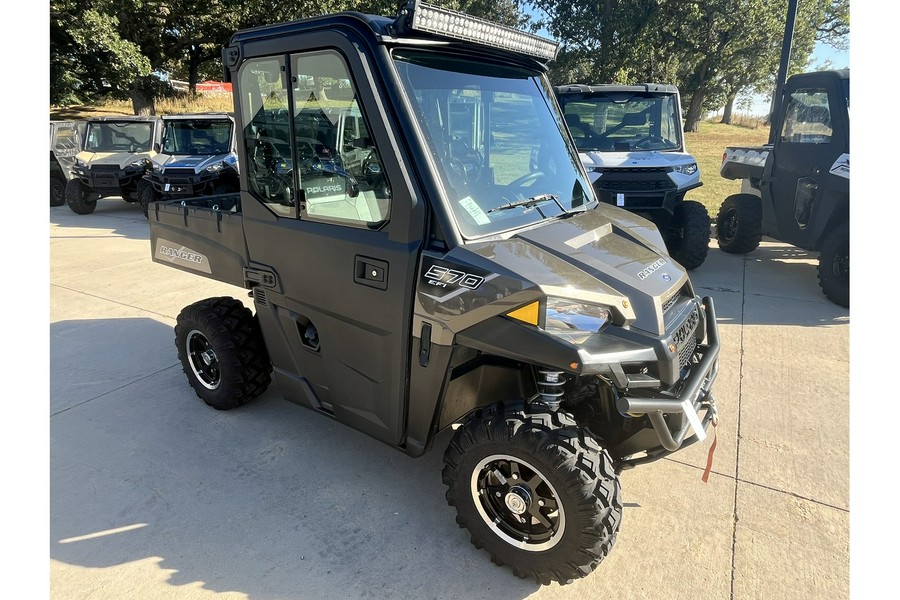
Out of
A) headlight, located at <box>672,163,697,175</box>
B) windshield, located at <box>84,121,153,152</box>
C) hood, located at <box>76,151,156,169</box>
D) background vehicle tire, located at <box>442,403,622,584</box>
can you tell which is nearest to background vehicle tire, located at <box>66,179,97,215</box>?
hood, located at <box>76,151,156,169</box>

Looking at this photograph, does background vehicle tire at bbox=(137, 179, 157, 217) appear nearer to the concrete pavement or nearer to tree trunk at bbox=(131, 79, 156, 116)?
the concrete pavement

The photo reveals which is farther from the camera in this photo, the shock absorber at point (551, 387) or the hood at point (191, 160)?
the hood at point (191, 160)

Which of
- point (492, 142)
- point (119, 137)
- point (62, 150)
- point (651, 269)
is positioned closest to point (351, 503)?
point (651, 269)

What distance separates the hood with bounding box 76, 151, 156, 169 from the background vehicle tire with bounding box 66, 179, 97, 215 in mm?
509

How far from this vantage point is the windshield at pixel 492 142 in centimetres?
237

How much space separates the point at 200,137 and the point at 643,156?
829cm

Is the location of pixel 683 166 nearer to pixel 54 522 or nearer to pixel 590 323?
pixel 590 323

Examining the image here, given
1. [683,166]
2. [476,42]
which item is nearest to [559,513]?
[476,42]

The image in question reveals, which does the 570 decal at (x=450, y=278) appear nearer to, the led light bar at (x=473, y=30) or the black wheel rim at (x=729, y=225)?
the led light bar at (x=473, y=30)

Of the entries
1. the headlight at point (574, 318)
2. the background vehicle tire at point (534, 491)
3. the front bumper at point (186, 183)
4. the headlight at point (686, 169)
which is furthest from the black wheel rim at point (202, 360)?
the front bumper at point (186, 183)

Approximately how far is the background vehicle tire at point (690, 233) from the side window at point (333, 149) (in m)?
5.17

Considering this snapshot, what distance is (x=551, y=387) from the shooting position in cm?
235

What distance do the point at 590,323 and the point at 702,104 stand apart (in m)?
32.9

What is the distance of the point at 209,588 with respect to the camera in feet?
7.79
